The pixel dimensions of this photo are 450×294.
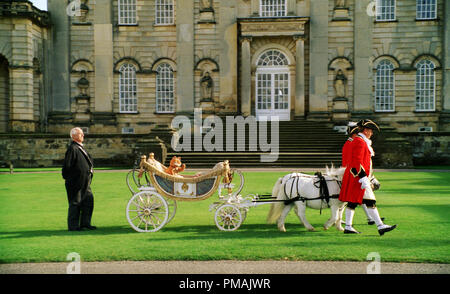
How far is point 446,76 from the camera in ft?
106

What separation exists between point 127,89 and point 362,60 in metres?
17.1

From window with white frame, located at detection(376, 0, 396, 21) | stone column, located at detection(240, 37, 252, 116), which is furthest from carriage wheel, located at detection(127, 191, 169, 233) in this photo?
window with white frame, located at detection(376, 0, 396, 21)

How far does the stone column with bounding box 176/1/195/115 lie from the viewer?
33250mm

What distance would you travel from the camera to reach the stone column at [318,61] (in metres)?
32.4

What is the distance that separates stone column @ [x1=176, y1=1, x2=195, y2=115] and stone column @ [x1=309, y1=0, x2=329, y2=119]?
8492 mm

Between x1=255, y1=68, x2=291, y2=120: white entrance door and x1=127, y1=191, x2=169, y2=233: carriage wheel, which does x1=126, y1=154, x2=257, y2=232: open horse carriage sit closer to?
x1=127, y1=191, x2=169, y2=233: carriage wheel

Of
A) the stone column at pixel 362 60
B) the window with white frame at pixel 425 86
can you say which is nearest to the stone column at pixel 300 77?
the stone column at pixel 362 60

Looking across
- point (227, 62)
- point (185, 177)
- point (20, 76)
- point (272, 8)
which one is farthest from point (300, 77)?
point (185, 177)

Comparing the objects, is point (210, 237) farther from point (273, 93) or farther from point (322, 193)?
point (273, 93)

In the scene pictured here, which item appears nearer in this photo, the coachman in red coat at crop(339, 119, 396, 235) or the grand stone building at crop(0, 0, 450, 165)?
the coachman in red coat at crop(339, 119, 396, 235)
